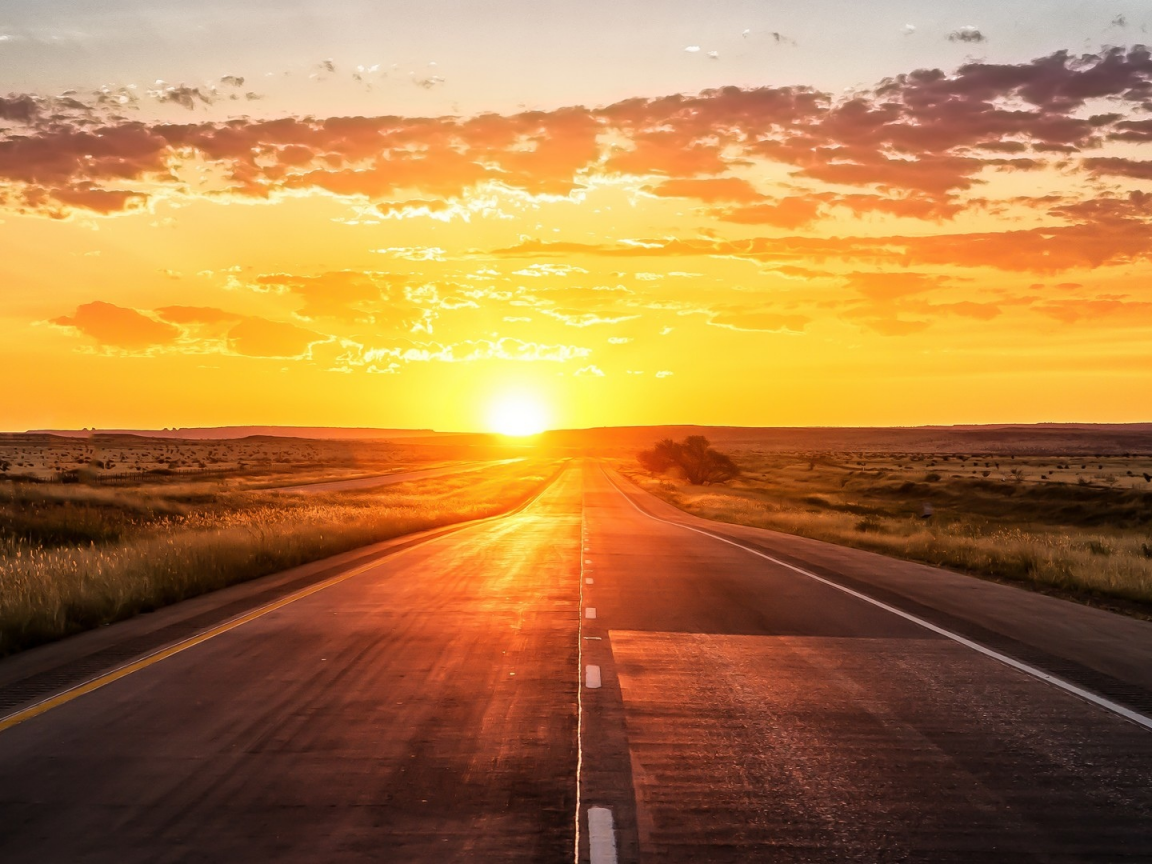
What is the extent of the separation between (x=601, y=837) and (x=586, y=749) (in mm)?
1734

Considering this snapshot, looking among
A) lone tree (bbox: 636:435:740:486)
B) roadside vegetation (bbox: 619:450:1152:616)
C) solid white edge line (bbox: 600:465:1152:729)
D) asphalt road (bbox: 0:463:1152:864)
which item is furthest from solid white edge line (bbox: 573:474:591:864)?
lone tree (bbox: 636:435:740:486)

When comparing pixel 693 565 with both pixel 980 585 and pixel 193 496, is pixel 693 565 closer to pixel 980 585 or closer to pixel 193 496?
pixel 980 585

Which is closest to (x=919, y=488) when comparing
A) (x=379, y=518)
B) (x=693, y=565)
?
(x=379, y=518)

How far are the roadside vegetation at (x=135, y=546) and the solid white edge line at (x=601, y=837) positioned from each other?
26.9 ft

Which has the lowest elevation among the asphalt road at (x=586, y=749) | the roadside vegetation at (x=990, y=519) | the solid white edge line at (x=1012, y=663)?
the roadside vegetation at (x=990, y=519)

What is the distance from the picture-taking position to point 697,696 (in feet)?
28.8

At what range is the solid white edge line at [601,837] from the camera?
5023 millimetres

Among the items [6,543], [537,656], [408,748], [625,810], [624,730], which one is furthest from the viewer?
[6,543]

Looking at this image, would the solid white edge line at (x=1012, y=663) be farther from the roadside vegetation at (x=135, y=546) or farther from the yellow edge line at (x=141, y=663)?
the roadside vegetation at (x=135, y=546)

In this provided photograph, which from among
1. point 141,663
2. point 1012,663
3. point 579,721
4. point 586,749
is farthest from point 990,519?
point 586,749

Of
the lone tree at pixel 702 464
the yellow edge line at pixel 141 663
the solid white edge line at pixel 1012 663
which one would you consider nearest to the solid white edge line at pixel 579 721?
the yellow edge line at pixel 141 663

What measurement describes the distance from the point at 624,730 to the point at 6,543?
18.5 meters

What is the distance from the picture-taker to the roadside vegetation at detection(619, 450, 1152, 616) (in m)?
20.0

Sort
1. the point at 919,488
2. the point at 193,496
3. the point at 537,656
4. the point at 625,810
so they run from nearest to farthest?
the point at 625,810, the point at 537,656, the point at 193,496, the point at 919,488
